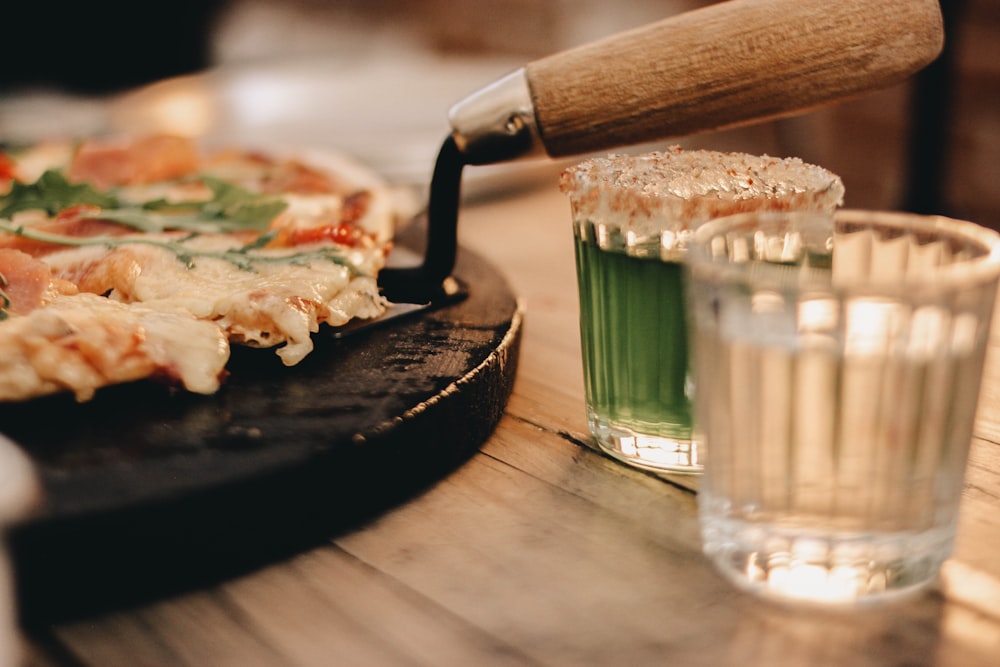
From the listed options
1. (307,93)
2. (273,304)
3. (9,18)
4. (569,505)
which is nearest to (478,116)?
(273,304)

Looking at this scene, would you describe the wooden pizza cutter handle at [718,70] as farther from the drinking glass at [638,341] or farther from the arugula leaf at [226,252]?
the arugula leaf at [226,252]

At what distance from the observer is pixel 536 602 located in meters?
0.63

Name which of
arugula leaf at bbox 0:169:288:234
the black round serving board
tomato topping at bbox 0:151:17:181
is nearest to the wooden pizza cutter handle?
the black round serving board

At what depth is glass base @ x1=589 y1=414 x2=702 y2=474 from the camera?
79cm

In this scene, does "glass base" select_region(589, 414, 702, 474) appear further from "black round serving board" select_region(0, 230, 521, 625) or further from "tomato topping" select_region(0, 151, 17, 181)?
"tomato topping" select_region(0, 151, 17, 181)

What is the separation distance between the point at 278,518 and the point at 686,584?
267 millimetres

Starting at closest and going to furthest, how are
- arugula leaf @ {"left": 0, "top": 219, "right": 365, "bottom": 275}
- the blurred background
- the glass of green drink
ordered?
the glass of green drink < arugula leaf @ {"left": 0, "top": 219, "right": 365, "bottom": 275} < the blurred background

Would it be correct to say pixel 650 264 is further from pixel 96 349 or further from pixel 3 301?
pixel 3 301

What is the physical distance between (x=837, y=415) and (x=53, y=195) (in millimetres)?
972

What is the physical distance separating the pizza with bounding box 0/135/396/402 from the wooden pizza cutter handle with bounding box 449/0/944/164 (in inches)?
10.3

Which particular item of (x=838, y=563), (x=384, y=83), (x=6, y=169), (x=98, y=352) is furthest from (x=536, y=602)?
(x=384, y=83)

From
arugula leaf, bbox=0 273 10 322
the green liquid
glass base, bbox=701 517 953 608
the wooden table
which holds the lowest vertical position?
the wooden table

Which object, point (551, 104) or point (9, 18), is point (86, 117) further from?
point (551, 104)

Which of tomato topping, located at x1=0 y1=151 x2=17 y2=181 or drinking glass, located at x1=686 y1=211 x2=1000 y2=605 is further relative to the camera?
tomato topping, located at x1=0 y1=151 x2=17 y2=181
